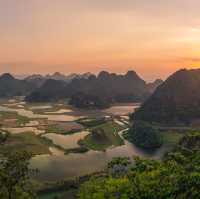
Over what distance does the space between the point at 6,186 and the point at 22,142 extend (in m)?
56.2

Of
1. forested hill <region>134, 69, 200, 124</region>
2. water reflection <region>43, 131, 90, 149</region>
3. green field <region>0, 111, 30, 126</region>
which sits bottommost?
green field <region>0, 111, 30, 126</region>

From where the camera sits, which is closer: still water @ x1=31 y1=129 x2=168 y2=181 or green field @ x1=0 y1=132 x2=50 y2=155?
still water @ x1=31 y1=129 x2=168 y2=181

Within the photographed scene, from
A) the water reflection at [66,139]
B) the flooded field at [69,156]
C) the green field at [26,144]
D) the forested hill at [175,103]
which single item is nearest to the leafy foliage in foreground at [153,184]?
the flooded field at [69,156]

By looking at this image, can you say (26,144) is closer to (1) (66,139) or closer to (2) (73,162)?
(1) (66,139)

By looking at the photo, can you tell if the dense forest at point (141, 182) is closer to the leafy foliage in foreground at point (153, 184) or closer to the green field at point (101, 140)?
the leafy foliage in foreground at point (153, 184)

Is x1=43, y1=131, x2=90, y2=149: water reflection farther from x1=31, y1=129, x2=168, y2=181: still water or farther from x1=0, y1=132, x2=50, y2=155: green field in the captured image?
x1=31, y1=129, x2=168, y2=181: still water

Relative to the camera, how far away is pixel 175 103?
471 ft

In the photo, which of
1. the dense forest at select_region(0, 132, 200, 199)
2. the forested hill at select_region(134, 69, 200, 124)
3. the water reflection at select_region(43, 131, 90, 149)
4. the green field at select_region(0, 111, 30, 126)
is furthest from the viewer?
the forested hill at select_region(134, 69, 200, 124)

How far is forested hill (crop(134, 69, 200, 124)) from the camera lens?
432 ft

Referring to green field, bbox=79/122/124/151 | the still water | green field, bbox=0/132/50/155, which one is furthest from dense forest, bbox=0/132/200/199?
green field, bbox=79/122/124/151

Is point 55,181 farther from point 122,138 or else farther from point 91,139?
point 122,138

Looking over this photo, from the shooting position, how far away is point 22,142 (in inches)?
3314

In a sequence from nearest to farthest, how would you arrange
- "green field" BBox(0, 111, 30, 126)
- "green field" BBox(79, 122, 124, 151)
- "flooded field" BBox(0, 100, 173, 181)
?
"flooded field" BBox(0, 100, 173, 181) → "green field" BBox(79, 122, 124, 151) → "green field" BBox(0, 111, 30, 126)

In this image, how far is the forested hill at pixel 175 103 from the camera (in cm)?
13175
